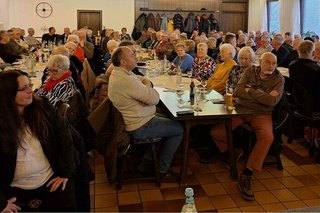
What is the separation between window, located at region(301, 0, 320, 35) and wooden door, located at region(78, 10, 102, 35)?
23.4ft

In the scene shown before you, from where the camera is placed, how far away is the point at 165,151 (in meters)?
3.20

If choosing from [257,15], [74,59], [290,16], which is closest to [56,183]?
[74,59]

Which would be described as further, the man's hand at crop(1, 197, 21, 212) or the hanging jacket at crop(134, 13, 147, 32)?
the hanging jacket at crop(134, 13, 147, 32)

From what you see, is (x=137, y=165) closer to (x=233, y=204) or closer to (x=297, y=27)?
(x=233, y=204)

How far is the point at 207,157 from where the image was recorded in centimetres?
376

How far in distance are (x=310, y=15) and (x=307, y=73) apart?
7376 mm

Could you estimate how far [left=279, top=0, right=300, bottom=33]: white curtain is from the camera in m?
10.6

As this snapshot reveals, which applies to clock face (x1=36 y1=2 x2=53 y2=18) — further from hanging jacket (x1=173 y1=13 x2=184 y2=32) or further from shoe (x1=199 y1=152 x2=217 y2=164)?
shoe (x1=199 y1=152 x2=217 y2=164)

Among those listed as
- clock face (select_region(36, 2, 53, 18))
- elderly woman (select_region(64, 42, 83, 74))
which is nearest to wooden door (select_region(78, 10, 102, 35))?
clock face (select_region(36, 2, 53, 18))

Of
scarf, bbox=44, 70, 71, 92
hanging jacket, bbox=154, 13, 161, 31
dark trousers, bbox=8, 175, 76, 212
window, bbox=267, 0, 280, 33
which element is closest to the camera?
dark trousers, bbox=8, 175, 76, 212

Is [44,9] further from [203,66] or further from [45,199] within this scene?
[45,199]

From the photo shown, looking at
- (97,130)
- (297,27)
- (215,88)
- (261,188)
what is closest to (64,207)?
(97,130)

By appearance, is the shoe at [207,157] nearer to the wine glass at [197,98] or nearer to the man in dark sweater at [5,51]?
the wine glass at [197,98]

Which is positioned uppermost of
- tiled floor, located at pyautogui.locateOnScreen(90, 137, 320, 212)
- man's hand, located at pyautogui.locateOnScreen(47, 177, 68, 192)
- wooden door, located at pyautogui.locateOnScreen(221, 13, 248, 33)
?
wooden door, located at pyautogui.locateOnScreen(221, 13, 248, 33)
